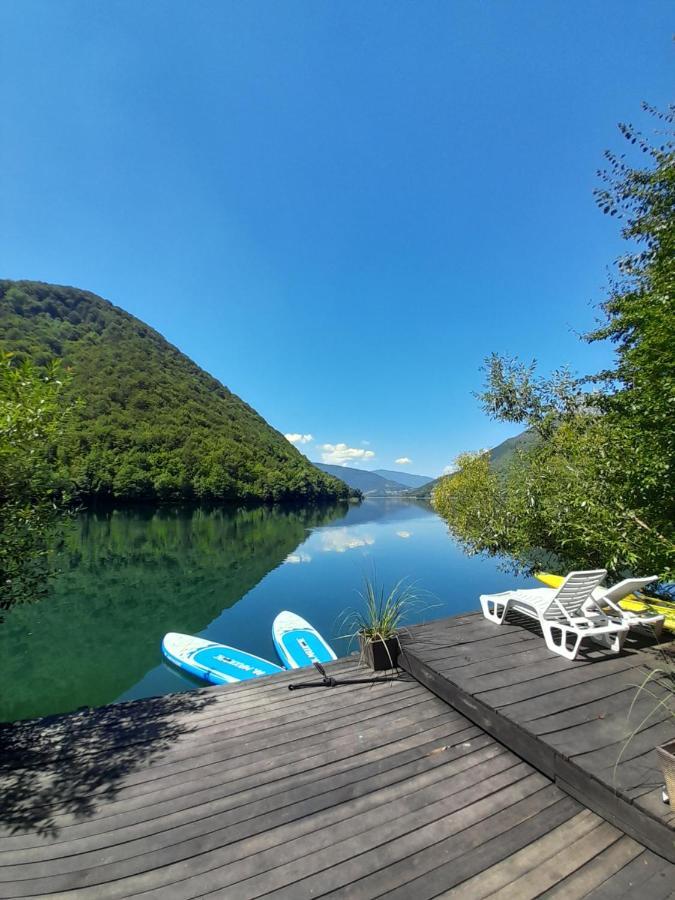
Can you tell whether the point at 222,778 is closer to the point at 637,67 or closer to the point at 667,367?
the point at 667,367

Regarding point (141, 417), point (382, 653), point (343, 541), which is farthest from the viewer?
point (141, 417)

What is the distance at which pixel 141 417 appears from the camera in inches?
2350

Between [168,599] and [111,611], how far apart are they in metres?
1.72

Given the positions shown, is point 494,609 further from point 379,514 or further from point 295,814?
point 379,514

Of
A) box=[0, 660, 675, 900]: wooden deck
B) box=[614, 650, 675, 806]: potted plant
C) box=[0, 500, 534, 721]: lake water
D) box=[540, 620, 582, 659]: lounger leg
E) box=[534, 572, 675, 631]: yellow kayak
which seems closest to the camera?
box=[0, 660, 675, 900]: wooden deck

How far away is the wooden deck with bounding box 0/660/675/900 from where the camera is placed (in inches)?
65.7

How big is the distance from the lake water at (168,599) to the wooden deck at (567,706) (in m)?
2.52

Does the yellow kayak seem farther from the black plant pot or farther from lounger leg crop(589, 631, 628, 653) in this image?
the black plant pot

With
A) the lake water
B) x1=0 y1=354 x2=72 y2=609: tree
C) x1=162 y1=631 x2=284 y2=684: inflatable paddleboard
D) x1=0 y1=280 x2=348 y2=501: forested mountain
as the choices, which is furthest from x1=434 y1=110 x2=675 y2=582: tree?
x1=0 y1=280 x2=348 y2=501: forested mountain

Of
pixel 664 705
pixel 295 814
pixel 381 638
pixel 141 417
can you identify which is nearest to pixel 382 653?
pixel 381 638

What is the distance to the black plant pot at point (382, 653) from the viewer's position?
3674 mm

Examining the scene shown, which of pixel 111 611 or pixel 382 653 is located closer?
pixel 382 653

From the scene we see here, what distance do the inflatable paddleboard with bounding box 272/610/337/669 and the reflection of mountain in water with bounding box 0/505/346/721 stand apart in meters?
2.82

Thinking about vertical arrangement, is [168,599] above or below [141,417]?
below
